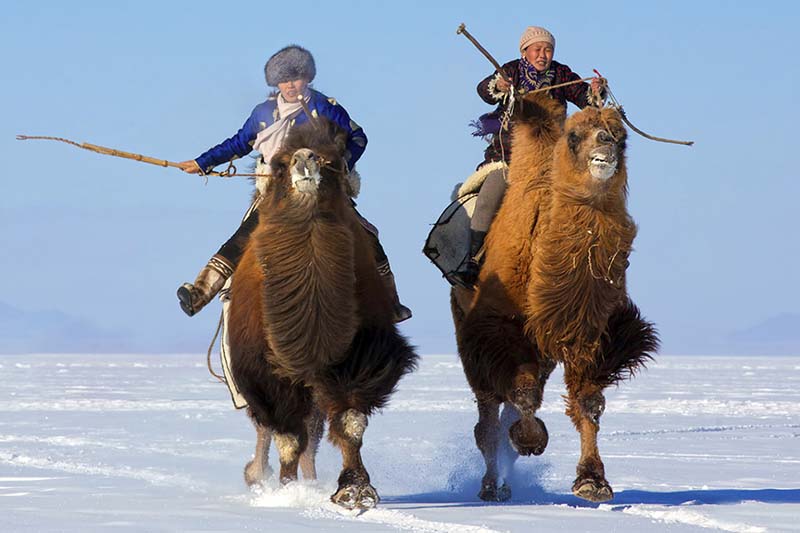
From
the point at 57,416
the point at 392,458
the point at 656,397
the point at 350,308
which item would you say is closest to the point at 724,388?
the point at 656,397

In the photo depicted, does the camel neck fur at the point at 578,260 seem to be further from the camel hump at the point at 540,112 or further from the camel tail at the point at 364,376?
the camel tail at the point at 364,376

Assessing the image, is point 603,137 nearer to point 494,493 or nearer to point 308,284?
point 308,284

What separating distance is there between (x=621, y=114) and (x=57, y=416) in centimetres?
1034

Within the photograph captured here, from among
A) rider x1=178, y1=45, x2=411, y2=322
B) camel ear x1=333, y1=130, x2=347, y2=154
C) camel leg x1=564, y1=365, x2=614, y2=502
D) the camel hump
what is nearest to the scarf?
rider x1=178, y1=45, x2=411, y2=322

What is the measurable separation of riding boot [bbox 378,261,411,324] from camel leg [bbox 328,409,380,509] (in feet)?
2.78

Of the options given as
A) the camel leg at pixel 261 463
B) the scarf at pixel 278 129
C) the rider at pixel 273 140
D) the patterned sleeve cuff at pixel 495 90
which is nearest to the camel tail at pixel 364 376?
the rider at pixel 273 140

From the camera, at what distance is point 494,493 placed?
8.24 metres

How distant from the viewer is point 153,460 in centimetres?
1031

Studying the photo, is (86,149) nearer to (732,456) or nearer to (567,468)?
(567,468)

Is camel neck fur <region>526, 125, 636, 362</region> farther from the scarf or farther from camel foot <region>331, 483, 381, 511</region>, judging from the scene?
the scarf

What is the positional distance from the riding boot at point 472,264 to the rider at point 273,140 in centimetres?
82

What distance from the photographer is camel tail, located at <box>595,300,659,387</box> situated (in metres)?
7.52

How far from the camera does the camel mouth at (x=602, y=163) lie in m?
→ 7.11

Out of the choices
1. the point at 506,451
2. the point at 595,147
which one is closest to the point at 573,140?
the point at 595,147
